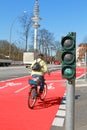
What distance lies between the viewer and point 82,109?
39.9 feet

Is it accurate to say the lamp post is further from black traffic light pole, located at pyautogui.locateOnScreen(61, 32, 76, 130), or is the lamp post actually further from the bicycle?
black traffic light pole, located at pyautogui.locateOnScreen(61, 32, 76, 130)

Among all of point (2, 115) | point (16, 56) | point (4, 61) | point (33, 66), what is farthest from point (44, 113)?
point (16, 56)

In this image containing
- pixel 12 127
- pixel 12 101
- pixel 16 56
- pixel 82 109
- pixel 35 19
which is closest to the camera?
pixel 12 127

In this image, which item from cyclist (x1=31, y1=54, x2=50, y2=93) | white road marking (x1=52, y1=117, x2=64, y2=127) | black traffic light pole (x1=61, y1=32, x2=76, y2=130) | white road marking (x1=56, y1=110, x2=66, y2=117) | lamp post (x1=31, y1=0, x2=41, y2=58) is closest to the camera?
black traffic light pole (x1=61, y1=32, x2=76, y2=130)

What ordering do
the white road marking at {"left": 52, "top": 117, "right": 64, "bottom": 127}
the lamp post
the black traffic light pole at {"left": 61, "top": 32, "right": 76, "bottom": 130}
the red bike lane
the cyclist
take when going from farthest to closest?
the lamp post, the cyclist, the white road marking at {"left": 52, "top": 117, "right": 64, "bottom": 127}, the red bike lane, the black traffic light pole at {"left": 61, "top": 32, "right": 76, "bottom": 130}

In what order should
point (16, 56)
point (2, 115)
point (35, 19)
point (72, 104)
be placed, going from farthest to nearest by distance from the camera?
1. point (16, 56)
2. point (35, 19)
3. point (2, 115)
4. point (72, 104)

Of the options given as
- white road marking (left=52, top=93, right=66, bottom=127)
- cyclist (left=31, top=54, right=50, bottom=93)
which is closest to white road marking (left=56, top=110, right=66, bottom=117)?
white road marking (left=52, top=93, right=66, bottom=127)

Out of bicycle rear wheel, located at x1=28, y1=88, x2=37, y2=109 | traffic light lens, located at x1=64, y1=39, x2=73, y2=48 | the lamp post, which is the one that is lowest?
bicycle rear wheel, located at x1=28, y1=88, x2=37, y2=109

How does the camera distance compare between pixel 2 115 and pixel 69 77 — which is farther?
pixel 2 115

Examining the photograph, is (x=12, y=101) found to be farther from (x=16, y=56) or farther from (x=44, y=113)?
(x=16, y=56)

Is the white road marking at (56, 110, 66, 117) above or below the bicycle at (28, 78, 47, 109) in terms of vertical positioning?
below

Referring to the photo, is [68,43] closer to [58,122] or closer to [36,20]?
[58,122]

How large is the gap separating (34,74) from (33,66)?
260 mm

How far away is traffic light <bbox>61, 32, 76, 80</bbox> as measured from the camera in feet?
21.8
